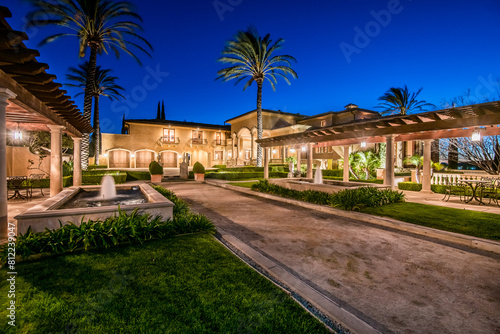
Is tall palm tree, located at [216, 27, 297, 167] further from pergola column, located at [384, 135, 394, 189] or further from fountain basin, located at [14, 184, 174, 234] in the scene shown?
fountain basin, located at [14, 184, 174, 234]

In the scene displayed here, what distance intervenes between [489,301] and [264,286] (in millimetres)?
3185

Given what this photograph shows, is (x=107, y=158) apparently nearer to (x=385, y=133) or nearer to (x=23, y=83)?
(x=23, y=83)

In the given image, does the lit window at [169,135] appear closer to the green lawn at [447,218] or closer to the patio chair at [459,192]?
the green lawn at [447,218]

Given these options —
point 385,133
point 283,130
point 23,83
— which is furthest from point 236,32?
point 23,83

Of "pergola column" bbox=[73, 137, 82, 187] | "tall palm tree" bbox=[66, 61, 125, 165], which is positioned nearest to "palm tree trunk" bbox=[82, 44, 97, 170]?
"pergola column" bbox=[73, 137, 82, 187]

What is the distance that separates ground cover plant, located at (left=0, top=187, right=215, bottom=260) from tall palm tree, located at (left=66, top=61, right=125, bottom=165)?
28441mm

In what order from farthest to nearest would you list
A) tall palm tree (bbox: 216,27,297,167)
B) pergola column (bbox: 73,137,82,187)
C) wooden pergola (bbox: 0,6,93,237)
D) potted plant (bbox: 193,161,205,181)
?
tall palm tree (bbox: 216,27,297,167), potted plant (bbox: 193,161,205,181), pergola column (bbox: 73,137,82,187), wooden pergola (bbox: 0,6,93,237)

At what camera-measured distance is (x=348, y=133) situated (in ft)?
43.4

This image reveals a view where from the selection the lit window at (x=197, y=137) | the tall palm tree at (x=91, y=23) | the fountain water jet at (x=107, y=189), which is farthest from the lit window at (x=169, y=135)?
the fountain water jet at (x=107, y=189)

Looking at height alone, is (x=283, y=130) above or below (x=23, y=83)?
above

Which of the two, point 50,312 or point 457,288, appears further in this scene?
point 457,288

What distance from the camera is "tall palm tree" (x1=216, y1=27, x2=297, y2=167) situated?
82.4 feet

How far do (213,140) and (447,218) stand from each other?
3684 centimetres

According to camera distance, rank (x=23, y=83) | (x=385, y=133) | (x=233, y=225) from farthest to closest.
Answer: (x=385, y=133)
(x=233, y=225)
(x=23, y=83)
